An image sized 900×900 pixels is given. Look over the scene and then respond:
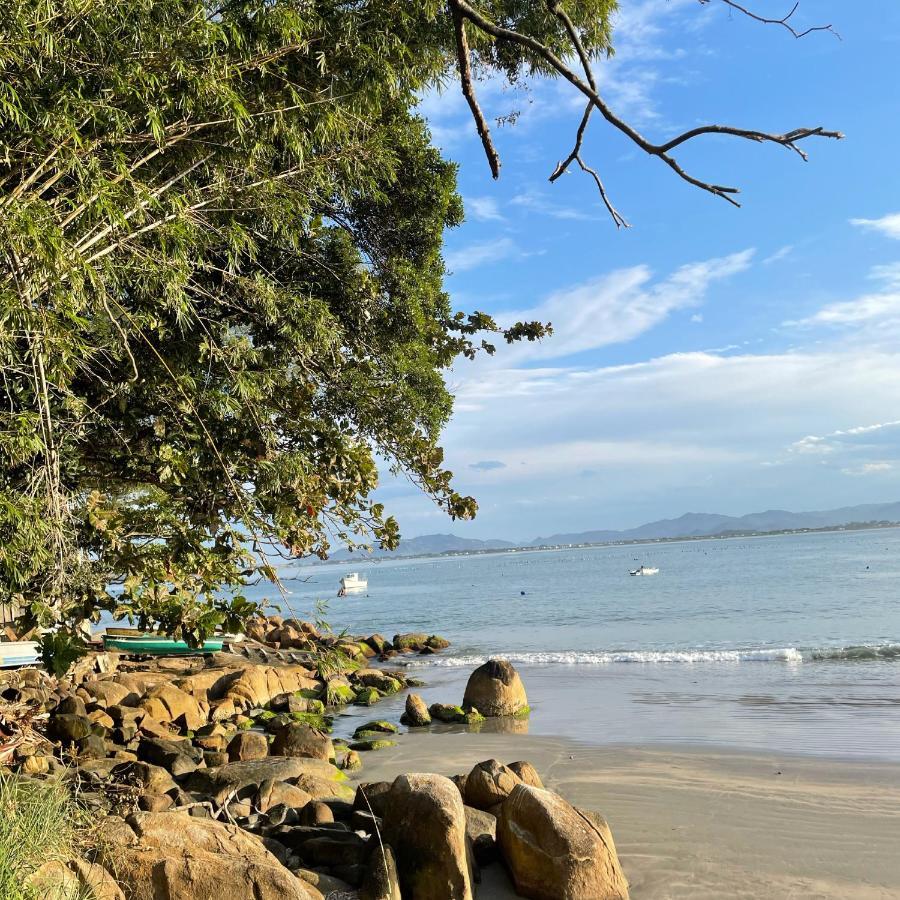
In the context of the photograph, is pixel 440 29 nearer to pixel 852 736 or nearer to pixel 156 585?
pixel 156 585

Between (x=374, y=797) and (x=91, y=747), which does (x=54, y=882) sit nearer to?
(x=374, y=797)

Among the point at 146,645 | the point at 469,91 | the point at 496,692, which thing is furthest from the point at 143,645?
the point at 469,91

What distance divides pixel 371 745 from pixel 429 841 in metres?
6.37

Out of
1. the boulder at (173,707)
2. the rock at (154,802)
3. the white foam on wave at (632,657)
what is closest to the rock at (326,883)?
the rock at (154,802)

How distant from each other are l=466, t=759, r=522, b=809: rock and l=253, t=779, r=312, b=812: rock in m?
1.44

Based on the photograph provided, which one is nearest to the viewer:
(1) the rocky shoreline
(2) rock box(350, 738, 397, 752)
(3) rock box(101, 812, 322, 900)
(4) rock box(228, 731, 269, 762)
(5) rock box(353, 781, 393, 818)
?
(3) rock box(101, 812, 322, 900)

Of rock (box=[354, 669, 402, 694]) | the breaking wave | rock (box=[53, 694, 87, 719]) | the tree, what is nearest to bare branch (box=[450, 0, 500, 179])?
the tree

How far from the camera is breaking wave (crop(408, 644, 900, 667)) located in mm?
19156

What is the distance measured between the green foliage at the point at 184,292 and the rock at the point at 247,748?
11.1 ft

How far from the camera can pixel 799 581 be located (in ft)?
142

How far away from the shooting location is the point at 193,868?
4.55 m

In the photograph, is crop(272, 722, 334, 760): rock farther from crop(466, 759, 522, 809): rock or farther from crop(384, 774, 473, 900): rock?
crop(384, 774, 473, 900): rock

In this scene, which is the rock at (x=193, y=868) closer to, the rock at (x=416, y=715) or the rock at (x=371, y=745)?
the rock at (x=371, y=745)

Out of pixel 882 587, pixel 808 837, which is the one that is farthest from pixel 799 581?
pixel 808 837
